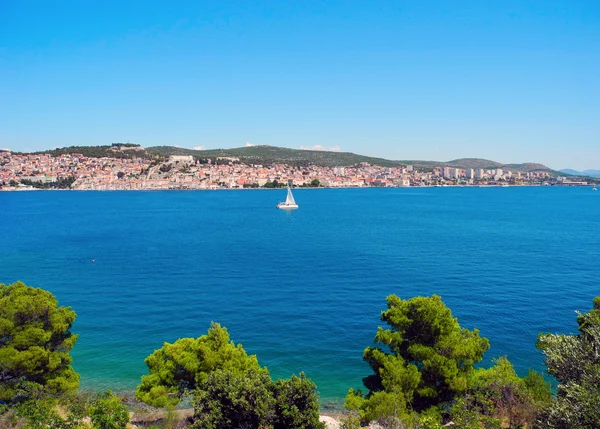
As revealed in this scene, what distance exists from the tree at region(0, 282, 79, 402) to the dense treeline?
0.03 metres

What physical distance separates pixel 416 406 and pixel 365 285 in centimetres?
1920

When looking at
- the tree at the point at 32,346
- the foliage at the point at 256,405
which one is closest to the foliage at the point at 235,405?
the foliage at the point at 256,405

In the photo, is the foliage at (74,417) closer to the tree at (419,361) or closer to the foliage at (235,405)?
the foliage at (235,405)

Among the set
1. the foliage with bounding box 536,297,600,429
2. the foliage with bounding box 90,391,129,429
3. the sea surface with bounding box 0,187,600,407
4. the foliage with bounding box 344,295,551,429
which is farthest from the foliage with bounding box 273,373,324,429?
the sea surface with bounding box 0,187,600,407

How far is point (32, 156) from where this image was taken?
199 m

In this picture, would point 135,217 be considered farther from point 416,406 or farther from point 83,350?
point 416,406

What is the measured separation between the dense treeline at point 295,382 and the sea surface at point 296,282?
15.7 ft

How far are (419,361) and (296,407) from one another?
4.68m

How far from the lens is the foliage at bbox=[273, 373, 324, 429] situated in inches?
382

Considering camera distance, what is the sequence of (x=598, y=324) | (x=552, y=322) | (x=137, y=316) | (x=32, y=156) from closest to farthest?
(x=598, y=324) < (x=552, y=322) < (x=137, y=316) < (x=32, y=156)

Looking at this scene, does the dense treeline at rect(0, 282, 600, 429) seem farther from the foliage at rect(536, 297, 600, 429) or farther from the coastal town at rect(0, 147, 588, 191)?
the coastal town at rect(0, 147, 588, 191)

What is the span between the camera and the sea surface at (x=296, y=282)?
2108 cm

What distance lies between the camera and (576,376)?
10.6m

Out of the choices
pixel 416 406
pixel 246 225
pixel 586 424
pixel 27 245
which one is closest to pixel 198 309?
pixel 416 406
